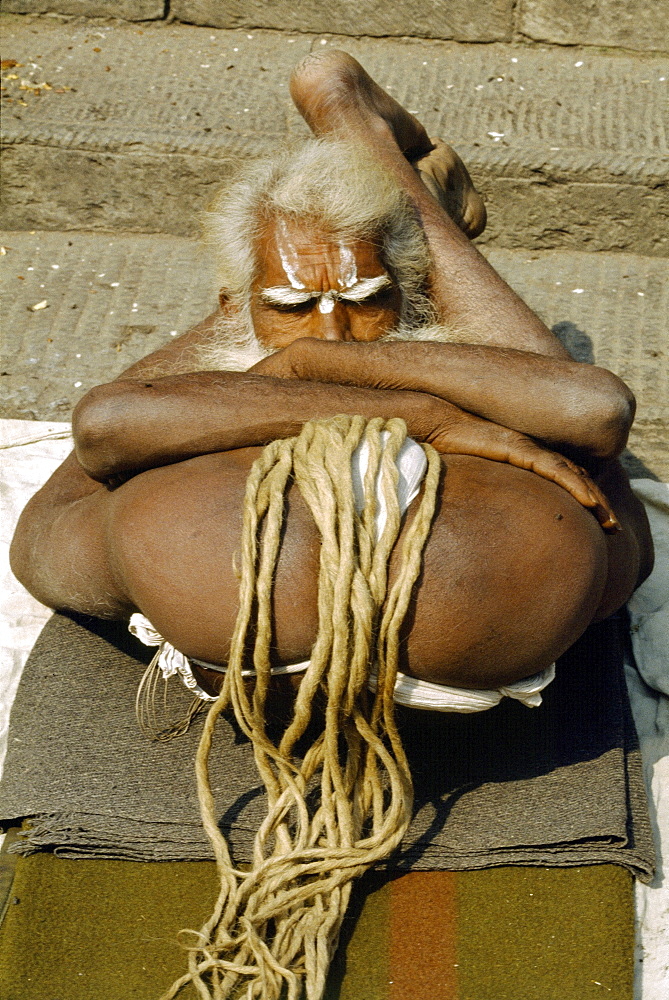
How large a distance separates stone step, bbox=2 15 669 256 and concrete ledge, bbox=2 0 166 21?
0.16m

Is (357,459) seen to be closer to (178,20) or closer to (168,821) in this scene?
(168,821)

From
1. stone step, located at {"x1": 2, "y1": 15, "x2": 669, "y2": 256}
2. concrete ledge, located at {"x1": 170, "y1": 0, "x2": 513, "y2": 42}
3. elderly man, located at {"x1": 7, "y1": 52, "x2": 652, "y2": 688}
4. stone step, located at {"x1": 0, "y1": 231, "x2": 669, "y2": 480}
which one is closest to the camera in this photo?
elderly man, located at {"x1": 7, "y1": 52, "x2": 652, "y2": 688}

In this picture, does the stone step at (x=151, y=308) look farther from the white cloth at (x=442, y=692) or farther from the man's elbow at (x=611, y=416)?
the white cloth at (x=442, y=692)

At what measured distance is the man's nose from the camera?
253cm

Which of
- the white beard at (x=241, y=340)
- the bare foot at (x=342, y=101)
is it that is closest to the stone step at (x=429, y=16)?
the bare foot at (x=342, y=101)

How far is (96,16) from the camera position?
5.05m

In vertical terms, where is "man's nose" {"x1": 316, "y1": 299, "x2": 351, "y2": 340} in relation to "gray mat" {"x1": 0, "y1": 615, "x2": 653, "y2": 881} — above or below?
above

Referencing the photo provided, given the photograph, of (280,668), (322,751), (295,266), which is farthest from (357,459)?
(295,266)

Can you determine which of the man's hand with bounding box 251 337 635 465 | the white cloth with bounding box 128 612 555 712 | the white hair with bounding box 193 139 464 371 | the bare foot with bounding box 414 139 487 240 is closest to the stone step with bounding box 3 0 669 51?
the bare foot with bounding box 414 139 487 240

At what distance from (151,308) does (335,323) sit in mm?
1808

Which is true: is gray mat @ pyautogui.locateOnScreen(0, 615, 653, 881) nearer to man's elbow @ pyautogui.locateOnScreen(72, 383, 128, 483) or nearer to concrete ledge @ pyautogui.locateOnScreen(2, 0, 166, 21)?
man's elbow @ pyautogui.locateOnScreen(72, 383, 128, 483)

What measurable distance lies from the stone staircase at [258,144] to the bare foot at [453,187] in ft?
2.44

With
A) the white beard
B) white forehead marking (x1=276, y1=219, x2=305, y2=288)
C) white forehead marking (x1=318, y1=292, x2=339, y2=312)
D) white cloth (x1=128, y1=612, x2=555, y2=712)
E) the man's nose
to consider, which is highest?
white forehead marking (x1=276, y1=219, x2=305, y2=288)

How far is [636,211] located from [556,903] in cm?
307
